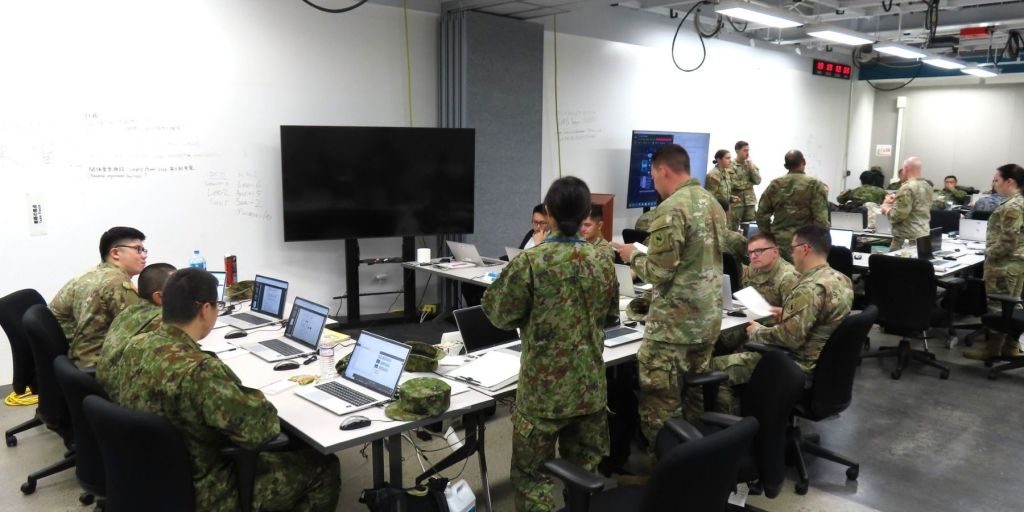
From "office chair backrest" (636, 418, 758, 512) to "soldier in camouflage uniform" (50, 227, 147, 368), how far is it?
269 centimetres

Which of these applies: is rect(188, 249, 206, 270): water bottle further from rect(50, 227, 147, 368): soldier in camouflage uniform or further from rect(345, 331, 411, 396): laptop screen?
rect(345, 331, 411, 396): laptop screen

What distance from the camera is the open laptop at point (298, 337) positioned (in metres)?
3.41

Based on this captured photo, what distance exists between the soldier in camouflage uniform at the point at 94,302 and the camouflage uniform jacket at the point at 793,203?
501 centimetres

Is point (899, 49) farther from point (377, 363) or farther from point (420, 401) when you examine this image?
point (420, 401)

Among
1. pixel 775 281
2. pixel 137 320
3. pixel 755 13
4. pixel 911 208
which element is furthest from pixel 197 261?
pixel 911 208

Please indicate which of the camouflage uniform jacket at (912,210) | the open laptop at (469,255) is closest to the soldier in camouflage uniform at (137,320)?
the open laptop at (469,255)

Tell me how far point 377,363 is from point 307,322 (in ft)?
2.58

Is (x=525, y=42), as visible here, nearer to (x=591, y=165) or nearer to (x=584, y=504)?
(x=591, y=165)

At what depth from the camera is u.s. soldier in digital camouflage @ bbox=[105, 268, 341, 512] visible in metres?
2.20

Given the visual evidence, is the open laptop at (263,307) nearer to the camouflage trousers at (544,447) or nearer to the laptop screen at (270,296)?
the laptop screen at (270,296)

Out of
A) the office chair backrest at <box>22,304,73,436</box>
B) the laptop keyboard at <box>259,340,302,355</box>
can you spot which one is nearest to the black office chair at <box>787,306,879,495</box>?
the laptop keyboard at <box>259,340,302,355</box>

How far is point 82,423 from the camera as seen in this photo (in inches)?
102

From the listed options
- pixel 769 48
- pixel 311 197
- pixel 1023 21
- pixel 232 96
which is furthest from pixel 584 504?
pixel 769 48

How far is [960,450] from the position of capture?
157 inches
